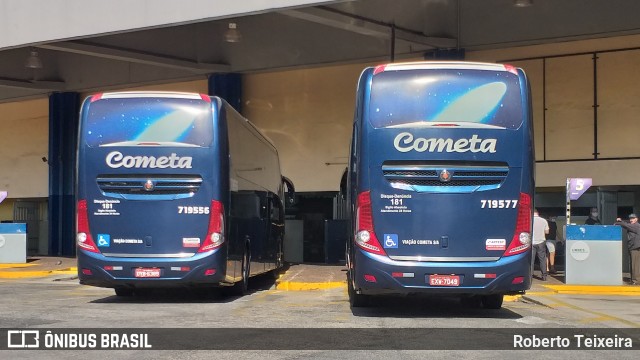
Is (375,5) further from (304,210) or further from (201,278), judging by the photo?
(201,278)

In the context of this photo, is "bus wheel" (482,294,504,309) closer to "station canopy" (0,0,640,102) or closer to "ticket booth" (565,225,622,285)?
"ticket booth" (565,225,622,285)

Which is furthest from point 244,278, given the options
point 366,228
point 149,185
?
point 366,228

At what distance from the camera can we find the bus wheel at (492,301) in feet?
38.2

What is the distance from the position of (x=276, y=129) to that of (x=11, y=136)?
13312mm


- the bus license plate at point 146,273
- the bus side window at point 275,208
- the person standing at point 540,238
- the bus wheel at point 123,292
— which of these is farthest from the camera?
the bus side window at point 275,208

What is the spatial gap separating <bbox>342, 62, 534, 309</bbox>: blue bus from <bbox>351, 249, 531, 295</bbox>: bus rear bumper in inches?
0.6

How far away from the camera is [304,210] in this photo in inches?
1022

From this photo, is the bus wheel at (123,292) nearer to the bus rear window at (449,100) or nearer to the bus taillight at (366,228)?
the bus taillight at (366,228)

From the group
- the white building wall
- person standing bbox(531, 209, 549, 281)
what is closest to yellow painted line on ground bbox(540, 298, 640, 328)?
person standing bbox(531, 209, 549, 281)

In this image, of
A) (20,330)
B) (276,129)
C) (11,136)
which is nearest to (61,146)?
(11,136)

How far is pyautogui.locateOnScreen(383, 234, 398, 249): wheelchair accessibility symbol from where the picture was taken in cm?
1023

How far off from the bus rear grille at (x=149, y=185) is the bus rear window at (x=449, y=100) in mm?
3488

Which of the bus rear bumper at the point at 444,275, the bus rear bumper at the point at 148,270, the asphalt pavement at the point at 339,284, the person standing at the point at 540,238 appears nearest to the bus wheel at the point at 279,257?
the asphalt pavement at the point at 339,284

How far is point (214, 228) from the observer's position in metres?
12.0
